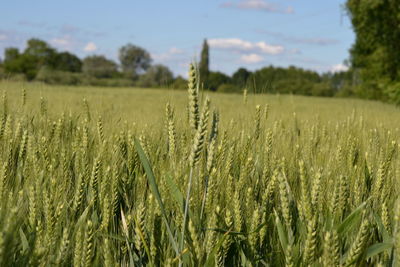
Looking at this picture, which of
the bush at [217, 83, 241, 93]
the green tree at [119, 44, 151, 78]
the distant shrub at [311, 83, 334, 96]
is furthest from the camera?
the green tree at [119, 44, 151, 78]

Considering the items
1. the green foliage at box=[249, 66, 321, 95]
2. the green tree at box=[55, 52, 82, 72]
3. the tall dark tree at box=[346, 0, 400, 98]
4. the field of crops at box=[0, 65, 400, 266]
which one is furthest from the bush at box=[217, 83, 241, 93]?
the green tree at box=[55, 52, 82, 72]

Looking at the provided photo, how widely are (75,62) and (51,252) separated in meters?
91.0

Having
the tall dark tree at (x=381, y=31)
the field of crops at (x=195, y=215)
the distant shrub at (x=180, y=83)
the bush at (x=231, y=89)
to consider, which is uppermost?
the tall dark tree at (x=381, y=31)

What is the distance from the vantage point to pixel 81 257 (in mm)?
1047

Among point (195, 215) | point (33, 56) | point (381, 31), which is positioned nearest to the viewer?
point (195, 215)

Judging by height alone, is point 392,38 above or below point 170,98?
above

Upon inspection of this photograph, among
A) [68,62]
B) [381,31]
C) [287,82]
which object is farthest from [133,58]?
[381,31]

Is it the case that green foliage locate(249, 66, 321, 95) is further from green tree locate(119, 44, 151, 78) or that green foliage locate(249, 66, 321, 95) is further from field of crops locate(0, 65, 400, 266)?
green tree locate(119, 44, 151, 78)

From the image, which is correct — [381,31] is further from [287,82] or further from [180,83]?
[287,82]

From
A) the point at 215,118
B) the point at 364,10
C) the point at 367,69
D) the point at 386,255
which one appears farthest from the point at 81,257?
the point at 367,69

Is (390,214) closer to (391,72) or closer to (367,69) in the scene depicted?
(391,72)

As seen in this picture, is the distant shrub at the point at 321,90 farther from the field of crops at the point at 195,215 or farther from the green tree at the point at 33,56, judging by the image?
the field of crops at the point at 195,215

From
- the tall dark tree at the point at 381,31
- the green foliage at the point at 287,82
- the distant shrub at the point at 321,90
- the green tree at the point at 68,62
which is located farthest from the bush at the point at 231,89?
the green tree at the point at 68,62

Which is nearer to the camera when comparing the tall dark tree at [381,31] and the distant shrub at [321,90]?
the tall dark tree at [381,31]
